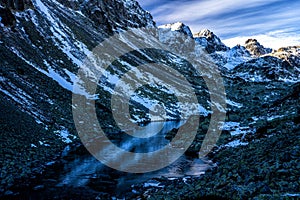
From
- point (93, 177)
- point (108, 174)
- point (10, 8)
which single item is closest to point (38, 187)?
point (93, 177)

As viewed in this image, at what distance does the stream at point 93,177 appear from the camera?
78.1ft

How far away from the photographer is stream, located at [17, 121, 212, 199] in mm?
23812

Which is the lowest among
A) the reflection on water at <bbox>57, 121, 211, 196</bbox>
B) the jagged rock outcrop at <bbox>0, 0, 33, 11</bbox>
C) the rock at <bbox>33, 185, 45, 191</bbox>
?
the reflection on water at <bbox>57, 121, 211, 196</bbox>

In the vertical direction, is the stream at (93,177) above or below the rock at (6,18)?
below

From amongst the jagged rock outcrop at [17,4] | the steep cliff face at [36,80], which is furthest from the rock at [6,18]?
the jagged rock outcrop at [17,4]

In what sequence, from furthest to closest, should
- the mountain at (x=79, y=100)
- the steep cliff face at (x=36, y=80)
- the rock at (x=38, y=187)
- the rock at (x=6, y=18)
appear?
the rock at (x=6, y=18) < the steep cliff face at (x=36, y=80) < the mountain at (x=79, y=100) < the rock at (x=38, y=187)

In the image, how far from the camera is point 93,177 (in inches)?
1123

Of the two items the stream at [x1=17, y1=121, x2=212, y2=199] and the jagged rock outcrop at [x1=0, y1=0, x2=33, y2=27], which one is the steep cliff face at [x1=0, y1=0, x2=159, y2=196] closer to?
the jagged rock outcrop at [x1=0, y1=0, x2=33, y2=27]

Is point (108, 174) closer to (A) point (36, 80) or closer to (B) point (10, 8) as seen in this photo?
(A) point (36, 80)

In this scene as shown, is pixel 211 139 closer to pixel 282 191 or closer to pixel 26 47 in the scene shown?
pixel 282 191

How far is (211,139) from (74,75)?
1981 inches

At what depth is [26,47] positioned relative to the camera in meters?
76.2

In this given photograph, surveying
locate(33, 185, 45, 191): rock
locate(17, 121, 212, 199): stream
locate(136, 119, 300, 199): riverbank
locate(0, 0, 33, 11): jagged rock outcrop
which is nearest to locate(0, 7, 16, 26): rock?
locate(0, 0, 33, 11): jagged rock outcrop

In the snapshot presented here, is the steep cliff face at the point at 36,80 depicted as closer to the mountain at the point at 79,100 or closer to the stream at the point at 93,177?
the mountain at the point at 79,100
